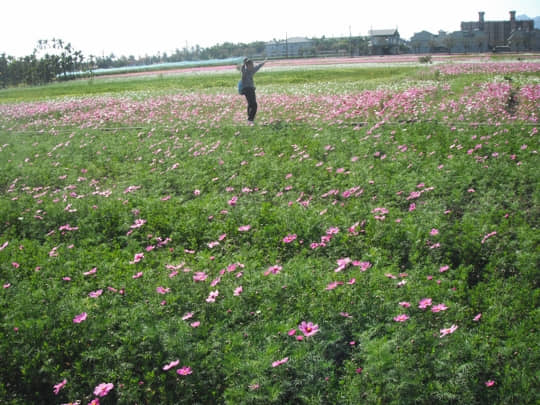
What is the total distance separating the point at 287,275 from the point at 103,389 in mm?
1731

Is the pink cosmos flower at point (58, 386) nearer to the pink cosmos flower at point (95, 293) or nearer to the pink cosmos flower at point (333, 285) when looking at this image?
the pink cosmos flower at point (95, 293)

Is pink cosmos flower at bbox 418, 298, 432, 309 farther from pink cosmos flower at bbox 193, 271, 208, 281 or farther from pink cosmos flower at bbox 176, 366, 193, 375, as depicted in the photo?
pink cosmos flower at bbox 193, 271, 208, 281

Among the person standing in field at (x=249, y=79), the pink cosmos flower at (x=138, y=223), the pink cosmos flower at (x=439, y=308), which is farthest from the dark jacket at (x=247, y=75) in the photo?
the pink cosmos flower at (x=439, y=308)

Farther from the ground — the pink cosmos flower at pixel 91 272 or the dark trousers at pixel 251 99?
the dark trousers at pixel 251 99

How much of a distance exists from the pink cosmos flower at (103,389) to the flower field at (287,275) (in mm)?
13

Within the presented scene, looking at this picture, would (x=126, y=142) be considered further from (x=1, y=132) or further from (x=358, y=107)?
(x=1, y=132)

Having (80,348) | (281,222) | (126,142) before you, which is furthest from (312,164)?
(126,142)

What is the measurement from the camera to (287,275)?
417cm

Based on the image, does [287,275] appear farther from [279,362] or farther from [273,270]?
[279,362]

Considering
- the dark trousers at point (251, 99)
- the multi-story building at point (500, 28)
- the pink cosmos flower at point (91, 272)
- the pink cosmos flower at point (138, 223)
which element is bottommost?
the pink cosmos flower at point (91, 272)

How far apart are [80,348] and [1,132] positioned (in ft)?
48.3

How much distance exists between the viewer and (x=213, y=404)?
322 centimetres

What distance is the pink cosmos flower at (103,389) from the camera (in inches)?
125

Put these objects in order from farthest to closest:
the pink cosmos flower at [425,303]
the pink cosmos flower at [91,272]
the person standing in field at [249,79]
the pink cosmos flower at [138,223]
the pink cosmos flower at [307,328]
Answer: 1. the person standing in field at [249,79]
2. the pink cosmos flower at [138,223]
3. the pink cosmos flower at [91,272]
4. the pink cosmos flower at [425,303]
5. the pink cosmos flower at [307,328]
